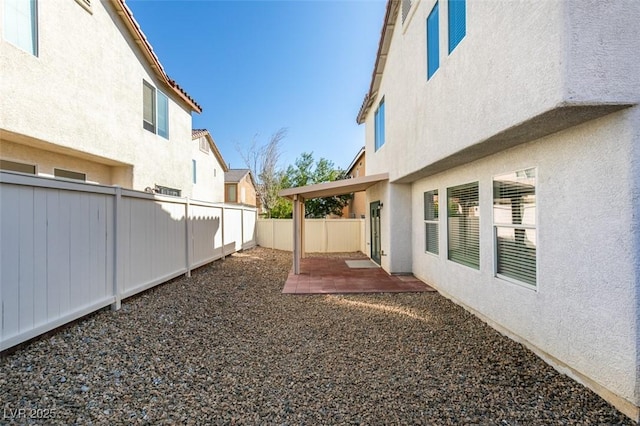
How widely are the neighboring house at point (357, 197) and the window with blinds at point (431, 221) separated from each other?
38.6ft

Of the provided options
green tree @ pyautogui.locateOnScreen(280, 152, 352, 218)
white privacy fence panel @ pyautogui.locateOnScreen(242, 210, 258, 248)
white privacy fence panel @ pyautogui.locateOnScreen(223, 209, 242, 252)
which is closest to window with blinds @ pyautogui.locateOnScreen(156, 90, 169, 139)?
white privacy fence panel @ pyautogui.locateOnScreen(223, 209, 242, 252)

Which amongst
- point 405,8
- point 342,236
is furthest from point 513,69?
point 342,236

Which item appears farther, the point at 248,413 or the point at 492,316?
the point at 492,316

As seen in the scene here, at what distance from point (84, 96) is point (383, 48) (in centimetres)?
879

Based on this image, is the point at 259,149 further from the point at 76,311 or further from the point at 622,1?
the point at 622,1

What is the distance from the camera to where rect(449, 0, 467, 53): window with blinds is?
16.6 ft

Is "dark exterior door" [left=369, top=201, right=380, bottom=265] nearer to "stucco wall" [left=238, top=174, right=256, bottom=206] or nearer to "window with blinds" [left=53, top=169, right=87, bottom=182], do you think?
"window with blinds" [left=53, top=169, right=87, bottom=182]

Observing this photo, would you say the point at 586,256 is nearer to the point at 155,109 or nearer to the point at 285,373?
the point at 285,373

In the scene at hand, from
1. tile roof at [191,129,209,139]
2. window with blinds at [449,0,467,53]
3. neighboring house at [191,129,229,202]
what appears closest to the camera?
window with blinds at [449,0,467,53]

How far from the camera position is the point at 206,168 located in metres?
23.5

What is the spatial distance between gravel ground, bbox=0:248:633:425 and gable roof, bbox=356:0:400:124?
8.19m

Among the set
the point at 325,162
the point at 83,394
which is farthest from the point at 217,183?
the point at 83,394

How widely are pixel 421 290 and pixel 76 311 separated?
6975 mm

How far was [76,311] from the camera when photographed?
4641mm
